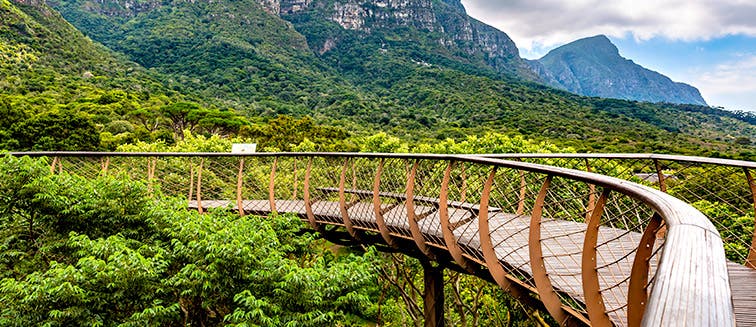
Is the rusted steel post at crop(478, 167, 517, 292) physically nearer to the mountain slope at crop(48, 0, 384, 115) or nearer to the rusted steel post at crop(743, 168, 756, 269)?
the rusted steel post at crop(743, 168, 756, 269)

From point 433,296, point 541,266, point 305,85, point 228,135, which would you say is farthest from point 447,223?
point 305,85

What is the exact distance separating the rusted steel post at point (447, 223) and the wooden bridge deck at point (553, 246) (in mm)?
84

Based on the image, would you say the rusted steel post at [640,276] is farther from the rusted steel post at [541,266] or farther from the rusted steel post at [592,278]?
the rusted steel post at [541,266]

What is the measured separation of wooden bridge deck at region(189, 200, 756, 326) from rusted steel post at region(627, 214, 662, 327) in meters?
0.14

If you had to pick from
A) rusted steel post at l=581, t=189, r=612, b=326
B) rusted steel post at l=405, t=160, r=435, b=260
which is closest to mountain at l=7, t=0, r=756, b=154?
rusted steel post at l=405, t=160, r=435, b=260

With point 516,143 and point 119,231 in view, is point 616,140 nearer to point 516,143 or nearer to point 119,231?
point 516,143

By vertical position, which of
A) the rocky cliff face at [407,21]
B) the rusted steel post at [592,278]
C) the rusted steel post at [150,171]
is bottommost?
the rusted steel post at [150,171]

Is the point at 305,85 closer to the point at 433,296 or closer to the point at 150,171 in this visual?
the point at 150,171

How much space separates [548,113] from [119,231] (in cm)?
6638

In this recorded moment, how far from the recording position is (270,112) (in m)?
54.9

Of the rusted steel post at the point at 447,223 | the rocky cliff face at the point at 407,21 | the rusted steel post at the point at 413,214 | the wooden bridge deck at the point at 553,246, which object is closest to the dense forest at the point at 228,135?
the wooden bridge deck at the point at 553,246

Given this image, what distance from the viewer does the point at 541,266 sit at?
2486mm

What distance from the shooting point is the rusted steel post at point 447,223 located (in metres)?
3.47

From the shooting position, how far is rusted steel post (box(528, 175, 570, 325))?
2.33m
